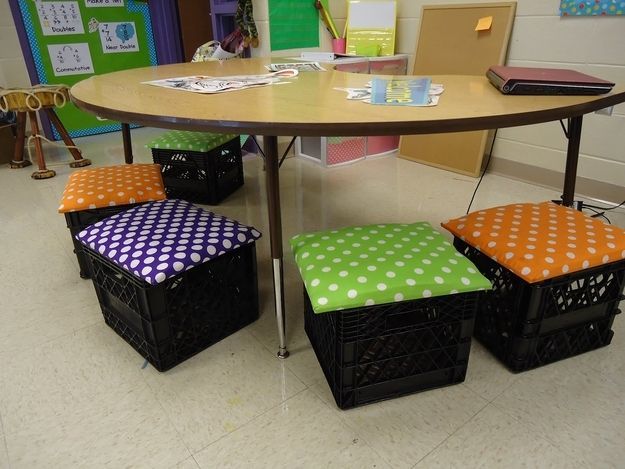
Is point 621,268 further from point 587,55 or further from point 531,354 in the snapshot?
point 587,55

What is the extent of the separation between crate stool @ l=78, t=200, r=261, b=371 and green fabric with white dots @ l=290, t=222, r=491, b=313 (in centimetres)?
25

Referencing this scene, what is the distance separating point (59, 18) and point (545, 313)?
157 inches

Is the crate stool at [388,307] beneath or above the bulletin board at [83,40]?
beneath

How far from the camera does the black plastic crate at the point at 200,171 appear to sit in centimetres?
235

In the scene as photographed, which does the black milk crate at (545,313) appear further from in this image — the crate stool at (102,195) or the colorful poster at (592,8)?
the colorful poster at (592,8)

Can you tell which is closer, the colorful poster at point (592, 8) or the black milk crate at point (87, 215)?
the black milk crate at point (87, 215)

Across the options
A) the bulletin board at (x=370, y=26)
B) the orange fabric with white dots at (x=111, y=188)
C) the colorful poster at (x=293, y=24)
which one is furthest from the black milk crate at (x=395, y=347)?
the bulletin board at (x=370, y=26)

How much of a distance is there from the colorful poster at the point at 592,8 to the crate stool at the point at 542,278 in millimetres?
1411

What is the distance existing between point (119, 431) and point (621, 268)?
4.53 ft

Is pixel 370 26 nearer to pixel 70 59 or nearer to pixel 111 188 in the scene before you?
pixel 111 188

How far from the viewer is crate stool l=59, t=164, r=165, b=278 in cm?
152

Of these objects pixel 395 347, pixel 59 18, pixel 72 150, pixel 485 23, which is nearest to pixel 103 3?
pixel 59 18

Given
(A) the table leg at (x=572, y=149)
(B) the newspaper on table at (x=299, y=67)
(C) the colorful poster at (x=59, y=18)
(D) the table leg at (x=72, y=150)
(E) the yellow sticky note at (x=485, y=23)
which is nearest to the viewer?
(A) the table leg at (x=572, y=149)

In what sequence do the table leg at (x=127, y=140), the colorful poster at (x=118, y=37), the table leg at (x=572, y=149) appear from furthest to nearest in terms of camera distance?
the colorful poster at (x=118, y=37)
the table leg at (x=127, y=140)
the table leg at (x=572, y=149)
